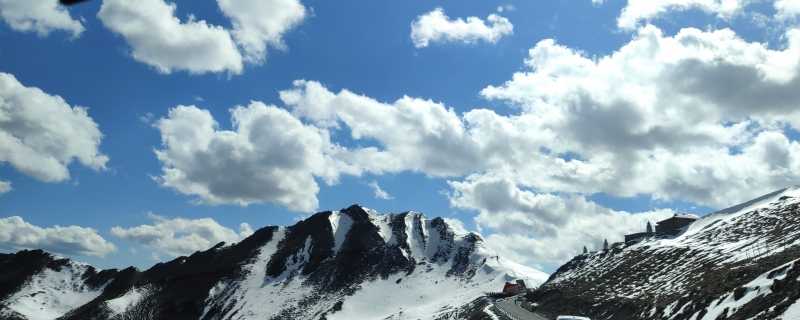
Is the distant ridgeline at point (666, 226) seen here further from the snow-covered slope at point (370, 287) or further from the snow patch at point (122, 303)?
the snow patch at point (122, 303)

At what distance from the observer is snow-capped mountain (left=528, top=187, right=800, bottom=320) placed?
2859cm

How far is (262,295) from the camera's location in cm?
18550

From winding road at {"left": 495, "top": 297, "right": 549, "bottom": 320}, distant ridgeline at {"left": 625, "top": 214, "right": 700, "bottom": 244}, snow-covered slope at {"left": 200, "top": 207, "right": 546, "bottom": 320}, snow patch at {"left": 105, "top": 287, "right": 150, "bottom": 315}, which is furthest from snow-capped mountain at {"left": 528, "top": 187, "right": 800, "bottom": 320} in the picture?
snow patch at {"left": 105, "top": 287, "right": 150, "bottom": 315}

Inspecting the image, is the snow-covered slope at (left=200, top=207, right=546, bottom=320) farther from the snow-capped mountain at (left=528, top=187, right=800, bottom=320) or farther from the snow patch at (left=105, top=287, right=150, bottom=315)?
the snow-capped mountain at (left=528, top=187, right=800, bottom=320)

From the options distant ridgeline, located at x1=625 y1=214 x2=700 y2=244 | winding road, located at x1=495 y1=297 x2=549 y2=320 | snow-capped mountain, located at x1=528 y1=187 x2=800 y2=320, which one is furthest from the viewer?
distant ridgeline, located at x1=625 y1=214 x2=700 y2=244

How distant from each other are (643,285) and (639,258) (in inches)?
1092

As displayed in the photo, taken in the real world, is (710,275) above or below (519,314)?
above

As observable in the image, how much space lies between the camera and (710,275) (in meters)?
51.0

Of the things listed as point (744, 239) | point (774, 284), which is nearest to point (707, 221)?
point (744, 239)

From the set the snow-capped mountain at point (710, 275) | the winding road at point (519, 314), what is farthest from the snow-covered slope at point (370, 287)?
the winding road at point (519, 314)

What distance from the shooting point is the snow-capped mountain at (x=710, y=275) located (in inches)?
1126

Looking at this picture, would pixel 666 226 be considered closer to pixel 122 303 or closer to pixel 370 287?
pixel 370 287

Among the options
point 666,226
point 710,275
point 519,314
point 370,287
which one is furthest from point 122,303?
point 710,275

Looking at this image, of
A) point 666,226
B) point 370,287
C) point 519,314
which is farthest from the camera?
point 370,287
